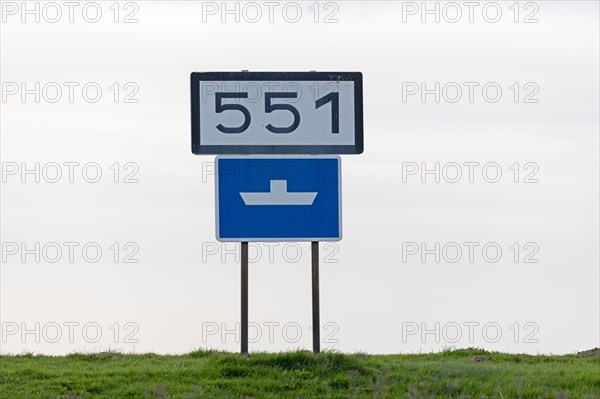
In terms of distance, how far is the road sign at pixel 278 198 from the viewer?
11.7m

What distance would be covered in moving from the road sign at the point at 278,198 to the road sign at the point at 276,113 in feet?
0.52

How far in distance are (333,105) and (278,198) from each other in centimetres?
119

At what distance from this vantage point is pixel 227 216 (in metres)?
11.7

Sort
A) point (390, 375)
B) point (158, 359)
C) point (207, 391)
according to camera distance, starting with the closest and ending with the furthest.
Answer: point (207, 391)
point (390, 375)
point (158, 359)

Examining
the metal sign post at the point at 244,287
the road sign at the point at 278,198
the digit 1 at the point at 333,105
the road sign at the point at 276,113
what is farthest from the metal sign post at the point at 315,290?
the digit 1 at the point at 333,105

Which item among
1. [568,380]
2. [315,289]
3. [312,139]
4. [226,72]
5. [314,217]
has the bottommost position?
[568,380]

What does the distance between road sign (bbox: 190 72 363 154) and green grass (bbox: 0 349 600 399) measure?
228 centimetres

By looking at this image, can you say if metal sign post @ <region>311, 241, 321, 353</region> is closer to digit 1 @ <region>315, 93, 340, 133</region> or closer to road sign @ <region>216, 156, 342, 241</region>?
road sign @ <region>216, 156, 342, 241</region>

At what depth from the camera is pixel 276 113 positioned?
11844mm

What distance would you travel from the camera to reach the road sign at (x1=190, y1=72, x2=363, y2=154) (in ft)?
38.7

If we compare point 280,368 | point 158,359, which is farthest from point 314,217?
point 158,359

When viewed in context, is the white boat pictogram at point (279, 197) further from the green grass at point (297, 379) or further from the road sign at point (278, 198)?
the green grass at point (297, 379)

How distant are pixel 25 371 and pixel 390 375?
3.83m

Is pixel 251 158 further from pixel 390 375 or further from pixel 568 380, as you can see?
pixel 568 380
